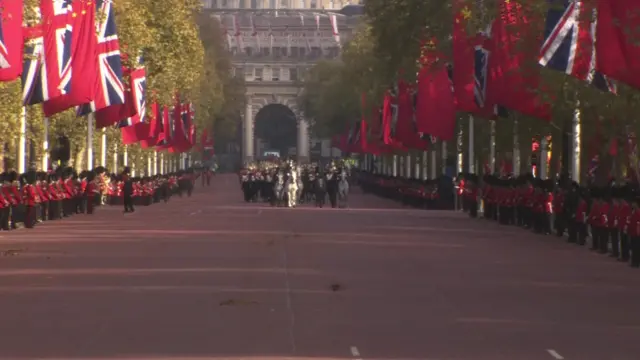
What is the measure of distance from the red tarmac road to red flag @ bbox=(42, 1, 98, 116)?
733cm

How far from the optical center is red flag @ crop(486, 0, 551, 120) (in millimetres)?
43219

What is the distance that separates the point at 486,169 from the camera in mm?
71938

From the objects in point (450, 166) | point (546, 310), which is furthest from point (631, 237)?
point (450, 166)

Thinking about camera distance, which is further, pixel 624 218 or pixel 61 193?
pixel 61 193

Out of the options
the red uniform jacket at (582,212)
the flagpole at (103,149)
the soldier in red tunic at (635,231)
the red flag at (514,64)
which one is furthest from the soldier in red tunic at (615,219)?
the flagpole at (103,149)

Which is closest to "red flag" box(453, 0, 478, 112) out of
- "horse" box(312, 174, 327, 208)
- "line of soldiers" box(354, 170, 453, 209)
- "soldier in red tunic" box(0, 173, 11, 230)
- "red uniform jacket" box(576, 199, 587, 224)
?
"red uniform jacket" box(576, 199, 587, 224)

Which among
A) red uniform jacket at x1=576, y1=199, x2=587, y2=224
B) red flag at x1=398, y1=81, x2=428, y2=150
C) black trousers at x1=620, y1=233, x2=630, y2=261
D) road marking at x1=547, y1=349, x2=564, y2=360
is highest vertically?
red flag at x1=398, y1=81, x2=428, y2=150

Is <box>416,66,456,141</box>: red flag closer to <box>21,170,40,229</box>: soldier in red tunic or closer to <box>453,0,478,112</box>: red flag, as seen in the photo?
<box>453,0,478,112</box>: red flag

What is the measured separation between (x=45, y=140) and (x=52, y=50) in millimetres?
12900

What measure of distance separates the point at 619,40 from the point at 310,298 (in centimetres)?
792

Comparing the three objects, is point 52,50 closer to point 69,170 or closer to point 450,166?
point 69,170

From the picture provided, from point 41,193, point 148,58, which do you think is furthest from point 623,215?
point 148,58

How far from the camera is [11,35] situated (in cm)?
3928

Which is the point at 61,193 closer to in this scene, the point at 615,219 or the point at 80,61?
the point at 80,61
